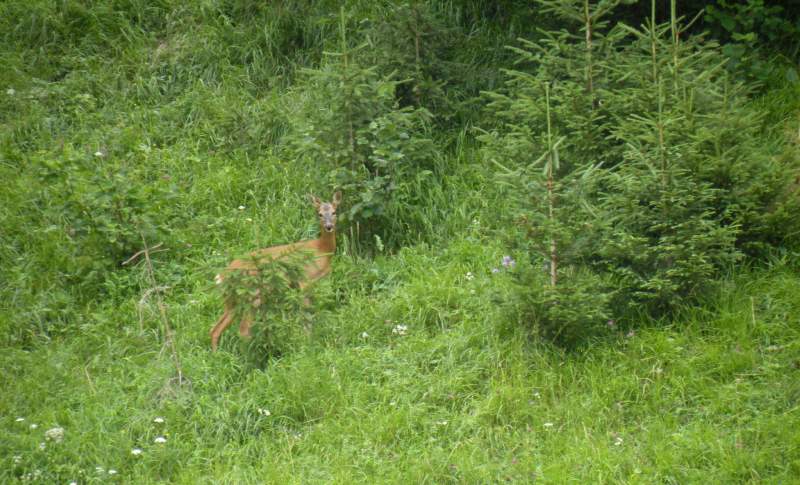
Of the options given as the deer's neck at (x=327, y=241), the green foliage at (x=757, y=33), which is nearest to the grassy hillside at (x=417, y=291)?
the deer's neck at (x=327, y=241)

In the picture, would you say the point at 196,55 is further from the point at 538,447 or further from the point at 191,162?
the point at 538,447

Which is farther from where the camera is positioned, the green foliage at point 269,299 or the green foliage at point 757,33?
the green foliage at point 757,33

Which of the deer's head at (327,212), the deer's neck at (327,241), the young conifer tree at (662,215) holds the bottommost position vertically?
the deer's neck at (327,241)

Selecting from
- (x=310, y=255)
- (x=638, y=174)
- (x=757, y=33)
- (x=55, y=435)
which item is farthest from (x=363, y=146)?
(x=757, y=33)

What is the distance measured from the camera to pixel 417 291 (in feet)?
26.2

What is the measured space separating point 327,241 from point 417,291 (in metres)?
1.02

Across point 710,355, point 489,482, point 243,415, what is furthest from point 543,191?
point 243,415

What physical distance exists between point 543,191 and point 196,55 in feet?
19.6

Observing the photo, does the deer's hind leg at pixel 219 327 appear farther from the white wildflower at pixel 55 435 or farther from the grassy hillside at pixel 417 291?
the white wildflower at pixel 55 435

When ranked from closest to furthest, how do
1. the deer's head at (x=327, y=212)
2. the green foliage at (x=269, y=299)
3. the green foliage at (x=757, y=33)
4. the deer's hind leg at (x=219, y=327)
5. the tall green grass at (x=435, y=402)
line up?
the tall green grass at (x=435, y=402) → the green foliage at (x=269, y=299) → the deer's hind leg at (x=219, y=327) → the deer's head at (x=327, y=212) → the green foliage at (x=757, y=33)

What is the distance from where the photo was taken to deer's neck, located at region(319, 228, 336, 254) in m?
8.62

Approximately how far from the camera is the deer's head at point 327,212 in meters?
8.55

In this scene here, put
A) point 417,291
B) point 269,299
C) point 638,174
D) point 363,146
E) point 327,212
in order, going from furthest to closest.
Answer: point 363,146, point 327,212, point 417,291, point 269,299, point 638,174

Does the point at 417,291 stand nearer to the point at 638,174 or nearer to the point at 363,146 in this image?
the point at 363,146
